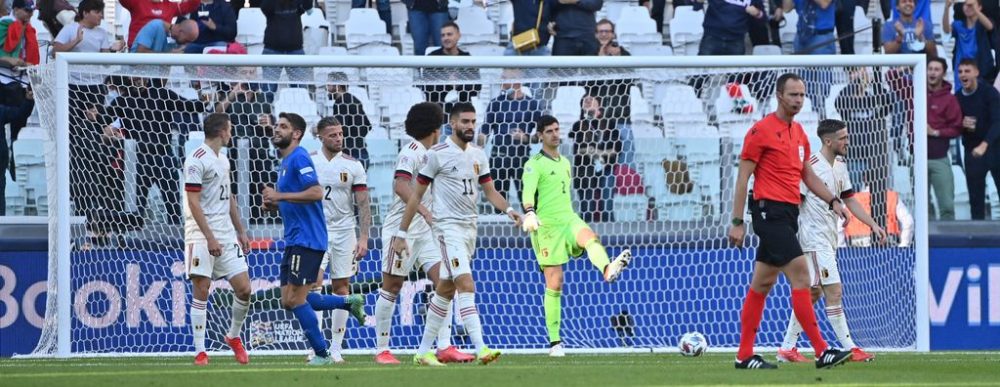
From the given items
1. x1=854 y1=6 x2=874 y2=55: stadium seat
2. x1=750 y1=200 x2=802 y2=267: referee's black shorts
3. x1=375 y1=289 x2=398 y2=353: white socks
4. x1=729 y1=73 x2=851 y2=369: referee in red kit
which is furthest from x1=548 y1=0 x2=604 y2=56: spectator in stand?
x1=750 y1=200 x2=802 y2=267: referee's black shorts

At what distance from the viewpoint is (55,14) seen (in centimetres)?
1661

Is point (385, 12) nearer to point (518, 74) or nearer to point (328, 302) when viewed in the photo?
point (518, 74)

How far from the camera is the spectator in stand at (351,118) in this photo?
14.3 m

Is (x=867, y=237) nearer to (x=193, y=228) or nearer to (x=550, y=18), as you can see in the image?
(x=550, y=18)

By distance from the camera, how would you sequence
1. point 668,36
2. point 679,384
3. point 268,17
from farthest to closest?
point 668,36 < point 268,17 < point 679,384

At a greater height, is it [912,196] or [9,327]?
[912,196]

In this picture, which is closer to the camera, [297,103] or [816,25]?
[297,103]

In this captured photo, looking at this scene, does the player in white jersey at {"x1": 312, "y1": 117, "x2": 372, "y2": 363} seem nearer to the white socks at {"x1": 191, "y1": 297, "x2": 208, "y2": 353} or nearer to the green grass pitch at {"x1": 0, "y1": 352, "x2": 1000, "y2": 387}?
the green grass pitch at {"x1": 0, "y1": 352, "x2": 1000, "y2": 387}

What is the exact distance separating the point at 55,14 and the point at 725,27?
695 centimetres

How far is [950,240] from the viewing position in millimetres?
14672

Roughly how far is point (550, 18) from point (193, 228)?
5.78m

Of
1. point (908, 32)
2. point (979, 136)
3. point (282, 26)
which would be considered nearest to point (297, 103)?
point (282, 26)

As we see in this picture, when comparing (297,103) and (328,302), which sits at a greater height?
(297,103)

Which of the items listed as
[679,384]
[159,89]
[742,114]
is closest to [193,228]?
[159,89]
